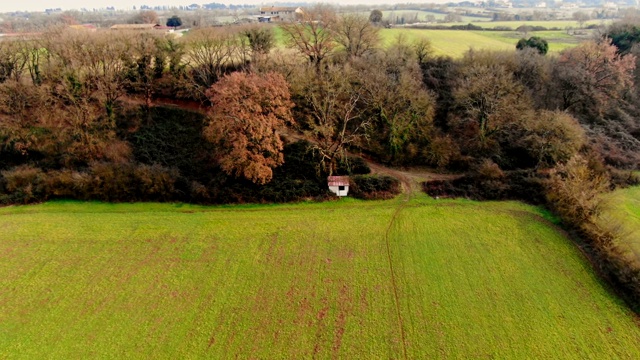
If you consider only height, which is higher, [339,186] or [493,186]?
[493,186]

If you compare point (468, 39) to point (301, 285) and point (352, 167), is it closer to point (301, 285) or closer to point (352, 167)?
point (352, 167)

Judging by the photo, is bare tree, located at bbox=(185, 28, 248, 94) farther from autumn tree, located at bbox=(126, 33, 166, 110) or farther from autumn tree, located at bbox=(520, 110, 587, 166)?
autumn tree, located at bbox=(520, 110, 587, 166)

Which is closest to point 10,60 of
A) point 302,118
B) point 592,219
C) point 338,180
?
point 302,118

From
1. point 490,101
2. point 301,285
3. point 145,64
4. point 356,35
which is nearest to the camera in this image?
point 301,285

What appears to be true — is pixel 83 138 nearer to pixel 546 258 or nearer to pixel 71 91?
pixel 71 91

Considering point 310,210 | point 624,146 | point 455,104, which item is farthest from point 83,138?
point 624,146

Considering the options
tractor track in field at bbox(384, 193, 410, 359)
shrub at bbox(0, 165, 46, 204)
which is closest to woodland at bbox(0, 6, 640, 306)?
shrub at bbox(0, 165, 46, 204)

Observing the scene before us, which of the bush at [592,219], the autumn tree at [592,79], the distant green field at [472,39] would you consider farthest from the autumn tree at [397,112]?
the distant green field at [472,39]
